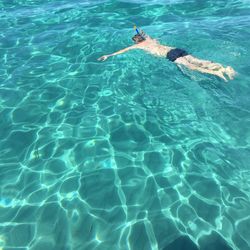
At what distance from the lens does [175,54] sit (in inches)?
324

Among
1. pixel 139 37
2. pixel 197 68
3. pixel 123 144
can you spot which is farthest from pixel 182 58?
pixel 123 144

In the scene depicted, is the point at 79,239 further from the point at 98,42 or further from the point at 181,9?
the point at 181,9

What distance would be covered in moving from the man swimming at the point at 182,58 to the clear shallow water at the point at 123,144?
0.24 meters

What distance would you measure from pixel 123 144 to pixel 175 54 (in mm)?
3247

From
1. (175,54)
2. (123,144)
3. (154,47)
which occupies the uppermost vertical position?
(175,54)

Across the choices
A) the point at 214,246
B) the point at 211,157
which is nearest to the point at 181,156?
the point at 211,157

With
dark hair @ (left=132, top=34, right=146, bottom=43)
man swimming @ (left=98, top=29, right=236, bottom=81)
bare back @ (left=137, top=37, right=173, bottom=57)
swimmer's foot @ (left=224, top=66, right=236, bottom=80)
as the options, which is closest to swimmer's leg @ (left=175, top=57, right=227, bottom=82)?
man swimming @ (left=98, top=29, right=236, bottom=81)

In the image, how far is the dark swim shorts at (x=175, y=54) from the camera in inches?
322

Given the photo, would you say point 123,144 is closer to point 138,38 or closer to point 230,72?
point 230,72

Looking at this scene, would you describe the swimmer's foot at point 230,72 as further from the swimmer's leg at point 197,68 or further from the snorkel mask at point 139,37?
the snorkel mask at point 139,37

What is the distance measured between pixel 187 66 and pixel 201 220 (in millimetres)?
4419

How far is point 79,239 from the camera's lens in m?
4.84

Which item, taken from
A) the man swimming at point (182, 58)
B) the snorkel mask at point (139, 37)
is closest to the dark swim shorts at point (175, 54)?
the man swimming at point (182, 58)

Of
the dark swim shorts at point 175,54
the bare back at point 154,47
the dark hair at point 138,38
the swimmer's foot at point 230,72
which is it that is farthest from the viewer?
the dark hair at point 138,38
